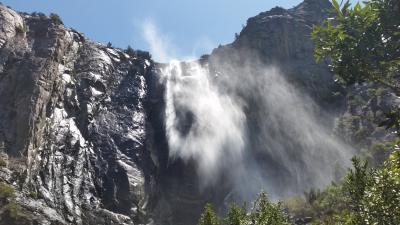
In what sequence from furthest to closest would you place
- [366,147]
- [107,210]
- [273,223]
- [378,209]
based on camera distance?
[366,147] → [107,210] → [273,223] → [378,209]

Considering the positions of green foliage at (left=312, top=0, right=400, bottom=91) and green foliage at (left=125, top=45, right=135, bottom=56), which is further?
green foliage at (left=125, top=45, right=135, bottom=56)

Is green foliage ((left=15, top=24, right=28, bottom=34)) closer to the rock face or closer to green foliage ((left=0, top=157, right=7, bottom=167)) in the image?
the rock face

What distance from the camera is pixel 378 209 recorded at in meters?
11.8

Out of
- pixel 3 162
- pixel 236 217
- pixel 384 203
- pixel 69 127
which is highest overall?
pixel 69 127

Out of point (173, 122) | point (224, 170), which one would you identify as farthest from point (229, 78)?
point (224, 170)

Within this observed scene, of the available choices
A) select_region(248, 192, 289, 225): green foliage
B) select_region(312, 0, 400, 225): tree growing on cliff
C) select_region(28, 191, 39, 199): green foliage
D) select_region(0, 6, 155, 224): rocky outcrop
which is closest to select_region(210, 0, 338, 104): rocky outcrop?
select_region(0, 6, 155, 224): rocky outcrop

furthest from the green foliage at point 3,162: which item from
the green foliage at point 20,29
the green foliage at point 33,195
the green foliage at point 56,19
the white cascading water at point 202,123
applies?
the green foliage at point 56,19

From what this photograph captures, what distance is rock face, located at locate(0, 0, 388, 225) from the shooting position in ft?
164

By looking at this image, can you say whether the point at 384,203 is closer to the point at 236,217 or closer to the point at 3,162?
the point at 236,217

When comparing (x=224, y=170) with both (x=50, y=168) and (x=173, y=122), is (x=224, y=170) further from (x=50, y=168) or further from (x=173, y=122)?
(x=50, y=168)

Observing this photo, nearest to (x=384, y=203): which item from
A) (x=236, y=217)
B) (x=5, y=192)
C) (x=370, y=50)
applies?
(x=370, y=50)

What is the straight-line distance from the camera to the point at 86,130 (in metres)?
61.3

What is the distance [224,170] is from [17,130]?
99.1 ft

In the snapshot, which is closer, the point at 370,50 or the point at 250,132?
the point at 370,50
